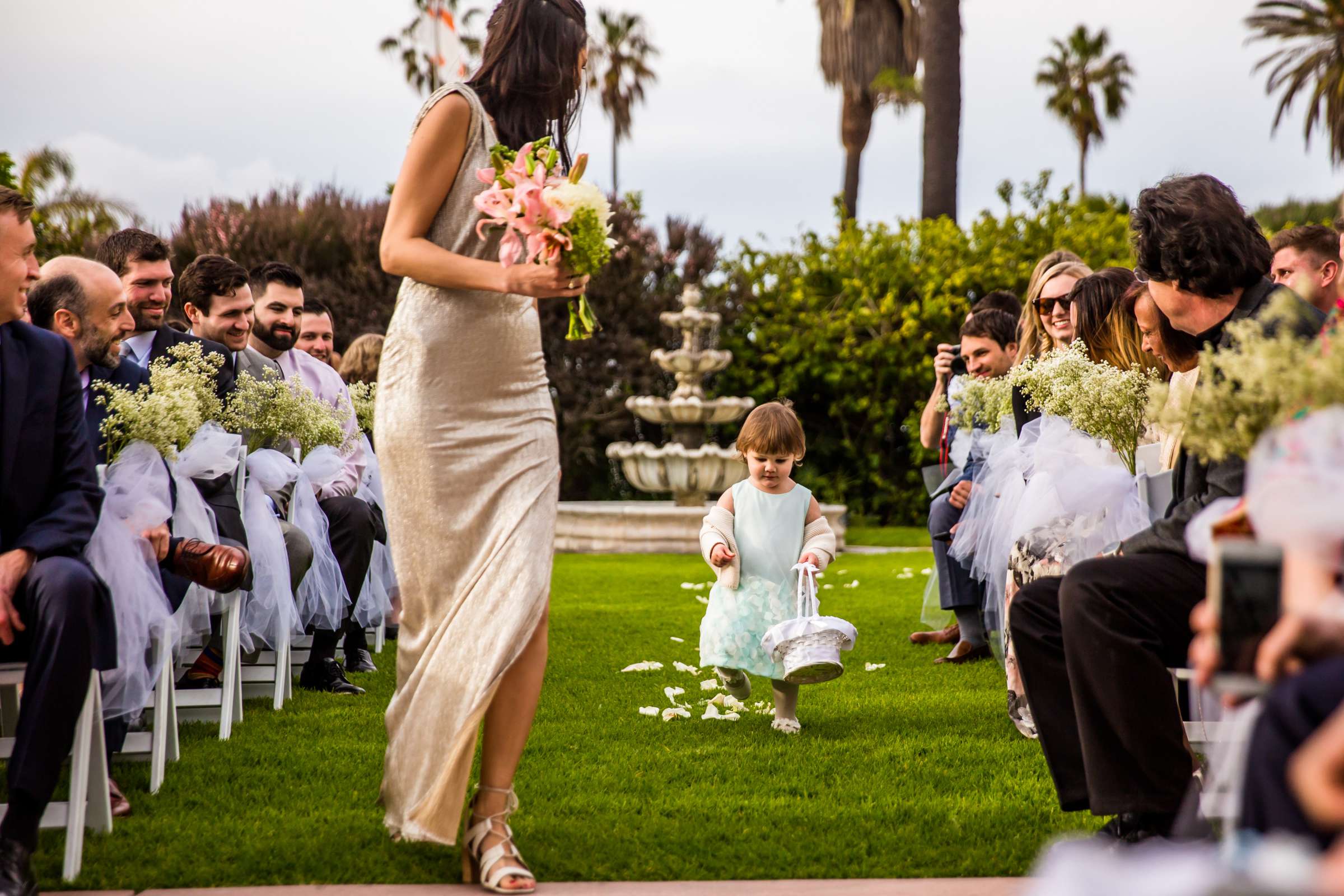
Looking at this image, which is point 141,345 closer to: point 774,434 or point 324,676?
point 324,676

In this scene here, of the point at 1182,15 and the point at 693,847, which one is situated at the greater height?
the point at 1182,15

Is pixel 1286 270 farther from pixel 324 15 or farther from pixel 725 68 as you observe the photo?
pixel 725 68

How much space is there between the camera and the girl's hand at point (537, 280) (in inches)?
121

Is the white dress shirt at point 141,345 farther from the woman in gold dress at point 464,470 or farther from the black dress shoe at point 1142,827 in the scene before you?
the black dress shoe at point 1142,827

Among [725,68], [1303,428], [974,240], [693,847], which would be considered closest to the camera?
[1303,428]

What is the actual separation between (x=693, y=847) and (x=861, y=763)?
126 centimetres

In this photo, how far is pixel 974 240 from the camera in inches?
669

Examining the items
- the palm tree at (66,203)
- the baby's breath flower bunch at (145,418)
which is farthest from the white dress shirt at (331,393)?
the palm tree at (66,203)

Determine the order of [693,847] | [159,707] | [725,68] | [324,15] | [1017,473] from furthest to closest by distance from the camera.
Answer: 1. [725,68]
2. [324,15]
3. [1017,473]
4. [159,707]
5. [693,847]

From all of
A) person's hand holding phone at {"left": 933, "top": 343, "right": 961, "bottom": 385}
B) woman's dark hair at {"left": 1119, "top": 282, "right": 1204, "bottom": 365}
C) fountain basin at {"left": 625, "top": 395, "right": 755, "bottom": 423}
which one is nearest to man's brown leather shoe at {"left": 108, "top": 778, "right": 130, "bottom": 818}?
woman's dark hair at {"left": 1119, "top": 282, "right": 1204, "bottom": 365}

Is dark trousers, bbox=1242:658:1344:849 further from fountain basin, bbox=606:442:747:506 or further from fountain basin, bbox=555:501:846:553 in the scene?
fountain basin, bbox=606:442:747:506

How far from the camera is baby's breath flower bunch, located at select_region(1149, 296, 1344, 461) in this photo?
6.00ft

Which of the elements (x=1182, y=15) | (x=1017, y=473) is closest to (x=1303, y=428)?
(x=1017, y=473)

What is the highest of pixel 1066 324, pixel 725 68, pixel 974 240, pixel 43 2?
pixel 725 68
